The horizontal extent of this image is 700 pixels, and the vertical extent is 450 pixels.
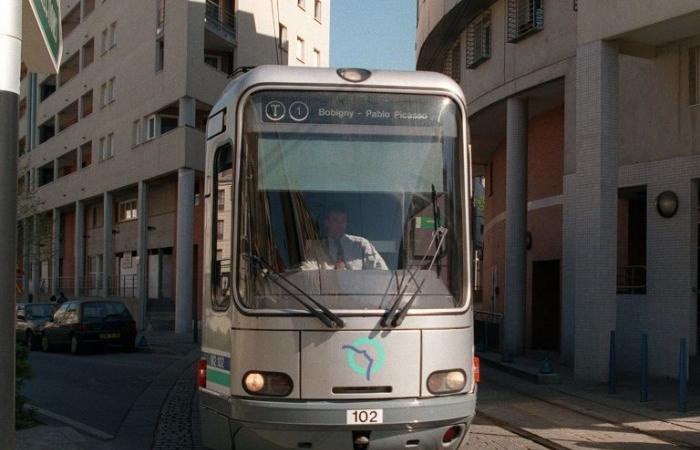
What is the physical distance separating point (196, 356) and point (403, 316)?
53.3 feet

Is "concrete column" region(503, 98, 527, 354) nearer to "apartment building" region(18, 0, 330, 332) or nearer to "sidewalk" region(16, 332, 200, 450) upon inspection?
"sidewalk" region(16, 332, 200, 450)

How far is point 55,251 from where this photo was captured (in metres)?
46.2

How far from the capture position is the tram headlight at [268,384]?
21.2 feet

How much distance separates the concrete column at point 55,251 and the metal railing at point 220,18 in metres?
17.3

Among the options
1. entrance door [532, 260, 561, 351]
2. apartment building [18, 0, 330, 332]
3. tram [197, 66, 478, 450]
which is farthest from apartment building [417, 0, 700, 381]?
apartment building [18, 0, 330, 332]

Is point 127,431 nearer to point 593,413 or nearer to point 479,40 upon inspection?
point 593,413

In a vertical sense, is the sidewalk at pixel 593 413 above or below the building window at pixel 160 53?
below

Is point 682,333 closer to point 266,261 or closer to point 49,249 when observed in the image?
point 266,261

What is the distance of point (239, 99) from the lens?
6.97m

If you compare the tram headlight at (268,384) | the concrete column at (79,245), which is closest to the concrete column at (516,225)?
the tram headlight at (268,384)

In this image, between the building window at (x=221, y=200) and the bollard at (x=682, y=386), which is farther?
the bollard at (x=682, y=386)

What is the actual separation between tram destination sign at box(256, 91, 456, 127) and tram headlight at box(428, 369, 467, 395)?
1.98 meters

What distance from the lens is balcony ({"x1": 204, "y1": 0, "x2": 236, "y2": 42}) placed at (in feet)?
107

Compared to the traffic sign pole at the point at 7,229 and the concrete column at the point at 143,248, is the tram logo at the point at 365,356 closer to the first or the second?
the traffic sign pole at the point at 7,229
